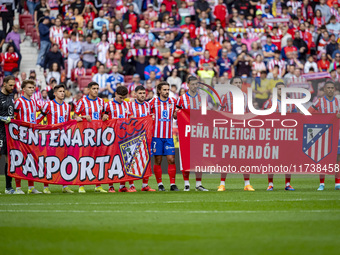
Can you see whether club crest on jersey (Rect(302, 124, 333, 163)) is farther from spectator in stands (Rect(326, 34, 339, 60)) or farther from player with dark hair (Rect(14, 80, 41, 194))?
spectator in stands (Rect(326, 34, 339, 60))

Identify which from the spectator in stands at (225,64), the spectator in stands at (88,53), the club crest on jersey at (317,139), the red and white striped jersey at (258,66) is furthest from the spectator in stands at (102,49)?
the club crest on jersey at (317,139)

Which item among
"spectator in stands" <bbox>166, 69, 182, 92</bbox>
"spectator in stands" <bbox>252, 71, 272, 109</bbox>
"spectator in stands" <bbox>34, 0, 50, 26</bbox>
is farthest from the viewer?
"spectator in stands" <bbox>34, 0, 50, 26</bbox>

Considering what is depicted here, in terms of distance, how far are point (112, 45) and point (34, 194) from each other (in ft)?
37.4

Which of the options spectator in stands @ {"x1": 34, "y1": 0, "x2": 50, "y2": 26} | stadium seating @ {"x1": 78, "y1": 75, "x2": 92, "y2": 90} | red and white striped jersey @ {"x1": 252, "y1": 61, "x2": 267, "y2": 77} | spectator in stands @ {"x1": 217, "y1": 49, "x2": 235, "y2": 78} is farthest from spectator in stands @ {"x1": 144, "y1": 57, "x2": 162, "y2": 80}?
spectator in stands @ {"x1": 34, "y1": 0, "x2": 50, "y2": 26}

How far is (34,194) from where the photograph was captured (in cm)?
1212

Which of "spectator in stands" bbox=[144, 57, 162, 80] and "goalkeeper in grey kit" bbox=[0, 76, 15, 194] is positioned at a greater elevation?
"spectator in stands" bbox=[144, 57, 162, 80]

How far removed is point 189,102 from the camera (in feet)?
43.2

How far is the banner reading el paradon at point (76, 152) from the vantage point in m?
12.2

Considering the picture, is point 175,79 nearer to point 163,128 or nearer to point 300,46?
point 300,46

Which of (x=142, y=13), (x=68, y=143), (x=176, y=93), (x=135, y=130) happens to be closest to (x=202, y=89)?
(x=135, y=130)

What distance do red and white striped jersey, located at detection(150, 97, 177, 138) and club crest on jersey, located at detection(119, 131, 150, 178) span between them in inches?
13.5

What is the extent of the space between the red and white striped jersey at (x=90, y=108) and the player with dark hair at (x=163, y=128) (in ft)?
3.40

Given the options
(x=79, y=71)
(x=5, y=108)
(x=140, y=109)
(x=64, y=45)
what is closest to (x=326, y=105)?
(x=140, y=109)

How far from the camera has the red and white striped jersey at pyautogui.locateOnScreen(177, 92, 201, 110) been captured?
43.0 feet
